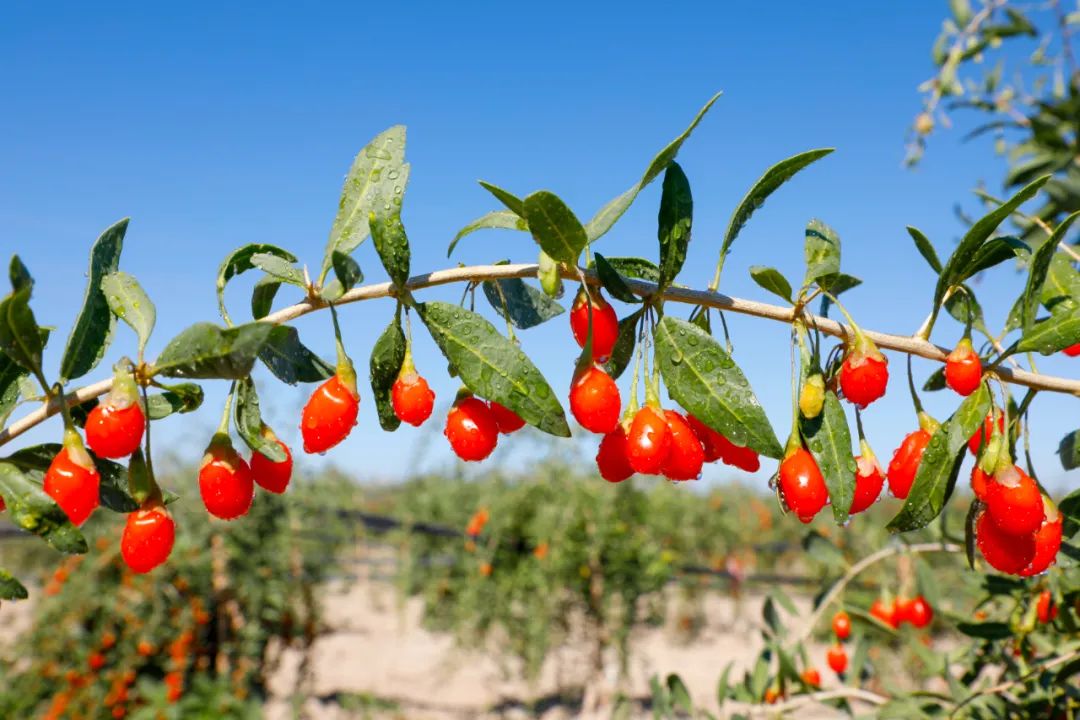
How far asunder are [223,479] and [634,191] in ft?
1.92

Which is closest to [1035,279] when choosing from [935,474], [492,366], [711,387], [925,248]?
[925,248]

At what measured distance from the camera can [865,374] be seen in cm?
97

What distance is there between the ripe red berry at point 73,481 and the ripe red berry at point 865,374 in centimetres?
83

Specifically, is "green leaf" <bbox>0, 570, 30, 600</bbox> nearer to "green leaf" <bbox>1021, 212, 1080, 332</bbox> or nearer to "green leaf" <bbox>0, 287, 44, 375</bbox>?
"green leaf" <bbox>0, 287, 44, 375</bbox>

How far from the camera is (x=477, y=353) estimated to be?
2.98ft

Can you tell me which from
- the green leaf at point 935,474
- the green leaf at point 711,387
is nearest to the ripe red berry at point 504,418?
the green leaf at point 711,387

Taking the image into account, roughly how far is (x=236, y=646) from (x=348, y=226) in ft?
19.1

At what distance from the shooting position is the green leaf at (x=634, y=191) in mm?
865

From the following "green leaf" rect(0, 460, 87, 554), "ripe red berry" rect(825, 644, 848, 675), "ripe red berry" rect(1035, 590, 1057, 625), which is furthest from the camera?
"ripe red berry" rect(825, 644, 848, 675)

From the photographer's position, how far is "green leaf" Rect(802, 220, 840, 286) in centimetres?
97

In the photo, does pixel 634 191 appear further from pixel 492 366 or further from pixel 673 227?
pixel 492 366

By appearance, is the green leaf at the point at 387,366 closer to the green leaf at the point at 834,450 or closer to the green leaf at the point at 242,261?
the green leaf at the point at 242,261

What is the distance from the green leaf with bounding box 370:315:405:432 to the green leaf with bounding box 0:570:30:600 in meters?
0.43

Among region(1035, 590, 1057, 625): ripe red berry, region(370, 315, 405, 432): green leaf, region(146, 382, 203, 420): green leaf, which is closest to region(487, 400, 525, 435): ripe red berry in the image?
region(370, 315, 405, 432): green leaf
